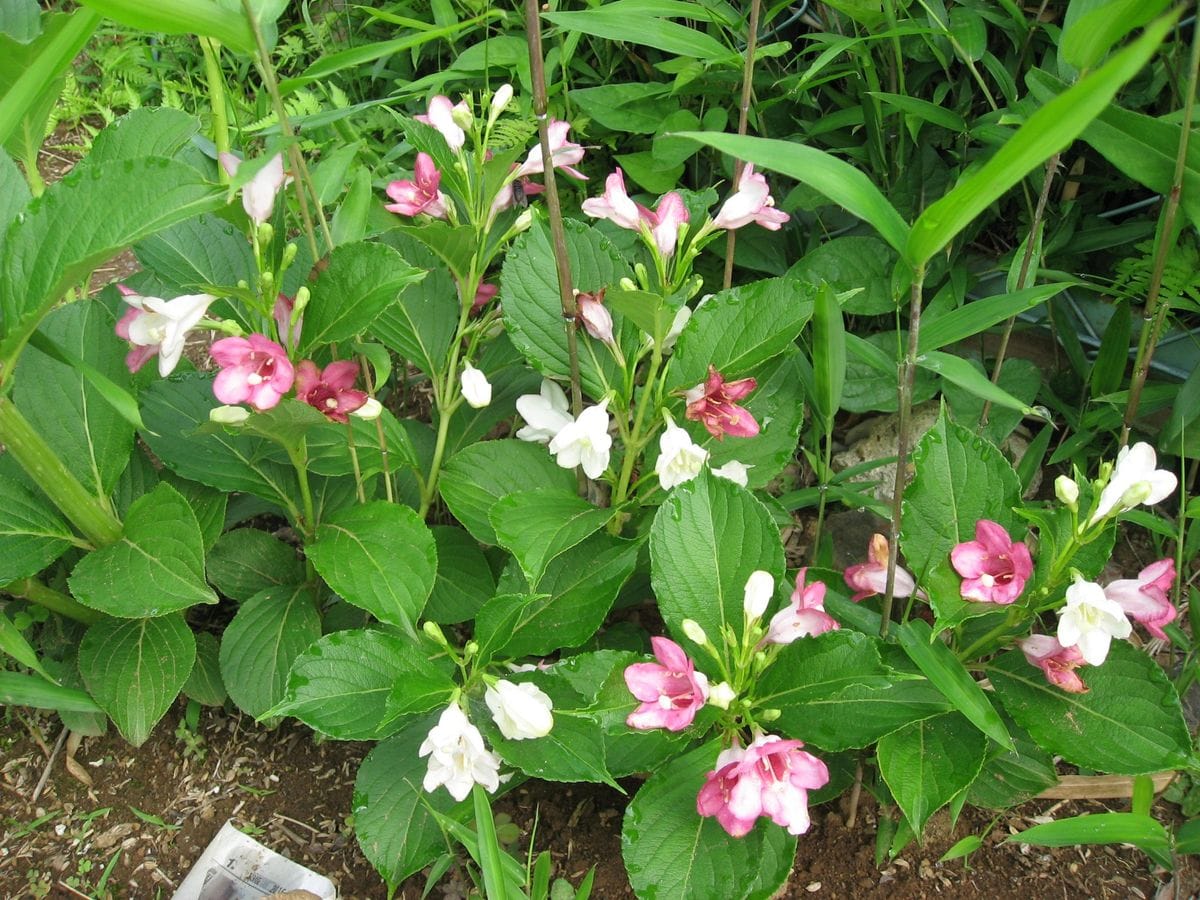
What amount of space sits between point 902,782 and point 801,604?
0.78 ft

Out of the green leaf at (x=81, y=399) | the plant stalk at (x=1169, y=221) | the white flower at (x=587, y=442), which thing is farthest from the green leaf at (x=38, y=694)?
the plant stalk at (x=1169, y=221)

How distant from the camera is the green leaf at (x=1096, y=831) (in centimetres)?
120

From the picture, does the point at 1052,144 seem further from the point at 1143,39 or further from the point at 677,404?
the point at 677,404

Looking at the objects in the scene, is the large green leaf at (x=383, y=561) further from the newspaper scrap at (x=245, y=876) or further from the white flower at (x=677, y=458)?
the newspaper scrap at (x=245, y=876)

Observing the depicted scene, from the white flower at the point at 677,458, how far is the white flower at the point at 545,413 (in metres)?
0.17

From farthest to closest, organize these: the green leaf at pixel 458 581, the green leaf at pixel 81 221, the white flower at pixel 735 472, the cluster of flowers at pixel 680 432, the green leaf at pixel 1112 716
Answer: the green leaf at pixel 458 581 → the white flower at pixel 735 472 → the cluster of flowers at pixel 680 432 → the green leaf at pixel 1112 716 → the green leaf at pixel 81 221

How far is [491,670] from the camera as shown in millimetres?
1423

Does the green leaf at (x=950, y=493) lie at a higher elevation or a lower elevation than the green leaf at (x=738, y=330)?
lower

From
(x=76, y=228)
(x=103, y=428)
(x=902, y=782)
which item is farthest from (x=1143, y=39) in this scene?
(x=103, y=428)

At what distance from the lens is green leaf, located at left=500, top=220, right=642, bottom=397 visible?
1399 mm

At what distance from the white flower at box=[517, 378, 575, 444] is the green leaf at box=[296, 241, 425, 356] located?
0.93 feet

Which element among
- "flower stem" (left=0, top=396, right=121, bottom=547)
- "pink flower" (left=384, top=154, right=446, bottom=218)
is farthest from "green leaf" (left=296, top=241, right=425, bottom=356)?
"flower stem" (left=0, top=396, right=121, bottom=547)

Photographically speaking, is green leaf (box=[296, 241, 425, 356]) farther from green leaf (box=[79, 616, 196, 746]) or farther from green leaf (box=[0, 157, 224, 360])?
green leaf (box=[79, 616, 196, 746])

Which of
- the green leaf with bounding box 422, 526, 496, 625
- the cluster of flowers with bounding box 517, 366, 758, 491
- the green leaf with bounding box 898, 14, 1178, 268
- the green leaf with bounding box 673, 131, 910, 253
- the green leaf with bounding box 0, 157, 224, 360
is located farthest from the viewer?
the green leaf with bounding box 422, 526, 496, 625
